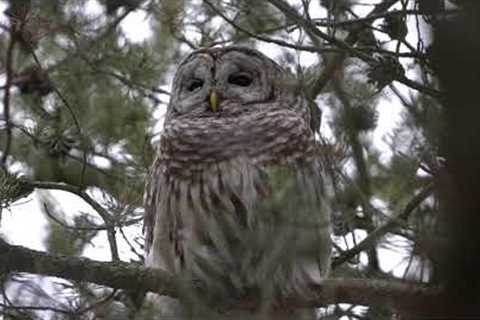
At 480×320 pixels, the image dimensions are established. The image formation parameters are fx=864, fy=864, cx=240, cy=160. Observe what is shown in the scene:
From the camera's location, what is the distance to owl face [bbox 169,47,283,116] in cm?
471

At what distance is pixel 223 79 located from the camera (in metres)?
4.80

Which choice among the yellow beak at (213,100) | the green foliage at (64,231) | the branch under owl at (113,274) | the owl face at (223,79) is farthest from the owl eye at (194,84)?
the branch under owl at (113,274)

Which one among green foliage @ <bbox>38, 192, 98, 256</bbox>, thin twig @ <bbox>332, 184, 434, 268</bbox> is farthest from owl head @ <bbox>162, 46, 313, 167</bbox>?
thin twig @ <bbox>332, 184, 434, 268</bbox>

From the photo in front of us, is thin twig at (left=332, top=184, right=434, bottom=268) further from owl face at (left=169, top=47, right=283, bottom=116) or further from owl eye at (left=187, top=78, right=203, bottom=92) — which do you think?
owl eye at (left=187, top=78, right=203, bottom=92)

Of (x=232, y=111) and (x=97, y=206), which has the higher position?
(x=232, y=111)

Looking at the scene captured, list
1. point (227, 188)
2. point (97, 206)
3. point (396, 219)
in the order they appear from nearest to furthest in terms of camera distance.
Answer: point (396, 219) → point (227, 188) → point (97, 206)

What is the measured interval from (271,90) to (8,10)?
4.89 feet

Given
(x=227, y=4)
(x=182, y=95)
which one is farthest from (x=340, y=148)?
(x=182, y=95)

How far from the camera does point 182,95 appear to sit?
486 centimetres

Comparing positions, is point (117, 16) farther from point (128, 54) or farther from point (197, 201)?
point (197, 201)

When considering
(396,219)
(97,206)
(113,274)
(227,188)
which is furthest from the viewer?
(97,206)

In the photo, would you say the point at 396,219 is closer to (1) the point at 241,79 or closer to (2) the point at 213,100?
(2) the point at 213,100

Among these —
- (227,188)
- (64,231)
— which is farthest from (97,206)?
(227,188)

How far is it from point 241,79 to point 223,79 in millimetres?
111
